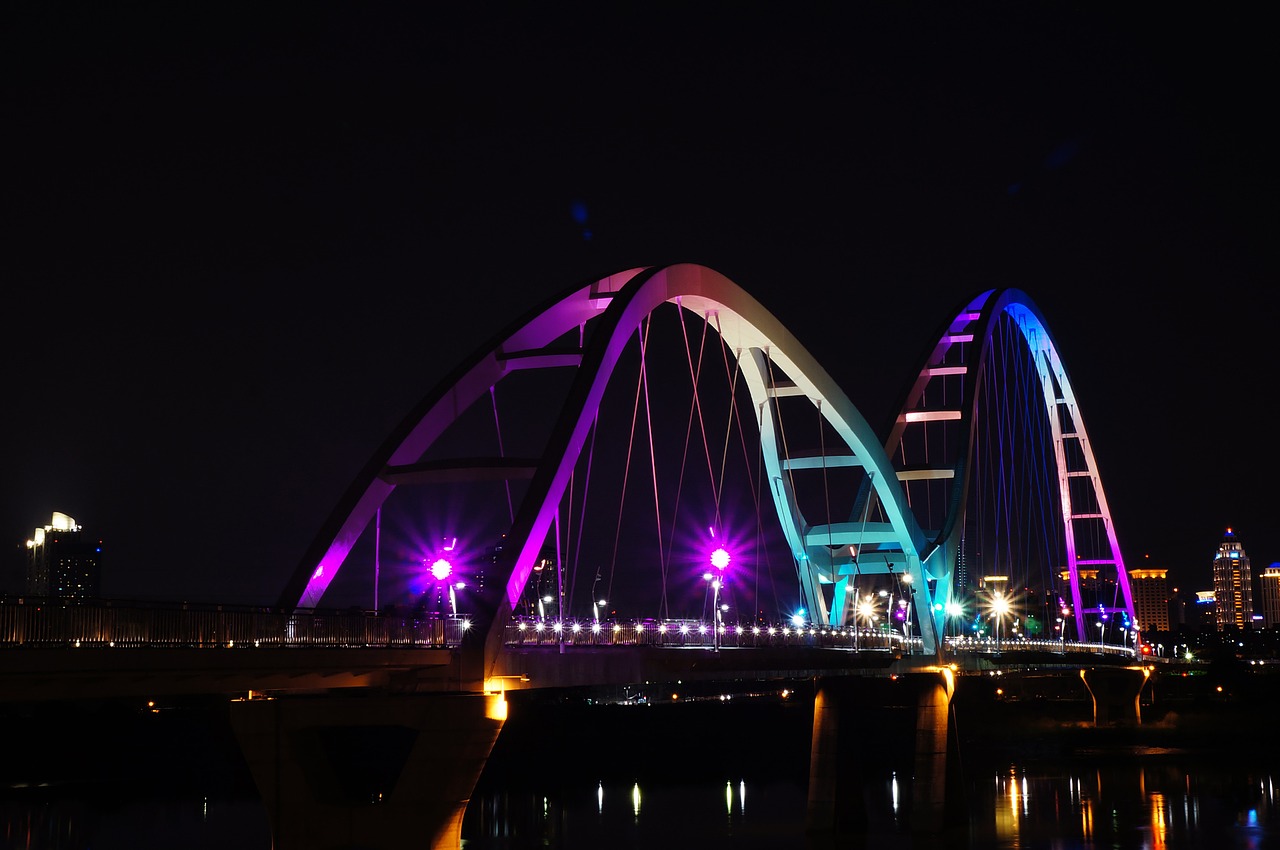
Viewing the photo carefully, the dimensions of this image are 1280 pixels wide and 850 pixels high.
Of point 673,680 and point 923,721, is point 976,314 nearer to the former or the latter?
point 923,721

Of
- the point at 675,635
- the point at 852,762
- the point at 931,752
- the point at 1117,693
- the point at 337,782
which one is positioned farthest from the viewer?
the point at 1117,693

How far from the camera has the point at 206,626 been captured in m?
22.8

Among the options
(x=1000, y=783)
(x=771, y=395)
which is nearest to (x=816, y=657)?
(x=771, y=395)

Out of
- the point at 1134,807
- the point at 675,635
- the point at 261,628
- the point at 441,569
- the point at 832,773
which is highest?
the point at 441,569

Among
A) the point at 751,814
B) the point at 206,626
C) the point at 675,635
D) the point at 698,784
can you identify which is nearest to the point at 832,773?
the point at 751,814

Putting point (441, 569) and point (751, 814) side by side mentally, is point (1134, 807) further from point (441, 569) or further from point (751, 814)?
point (441, 569)

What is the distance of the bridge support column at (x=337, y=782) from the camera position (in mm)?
24000

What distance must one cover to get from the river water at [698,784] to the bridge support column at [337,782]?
27037 millimetres

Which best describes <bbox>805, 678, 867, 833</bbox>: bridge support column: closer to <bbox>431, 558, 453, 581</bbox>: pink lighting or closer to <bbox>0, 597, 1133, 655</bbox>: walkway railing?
Answer: <bbox>0, 597, 1133, 655</bbox>: walkway railing

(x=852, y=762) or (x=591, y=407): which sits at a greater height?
(x=591, y=407)

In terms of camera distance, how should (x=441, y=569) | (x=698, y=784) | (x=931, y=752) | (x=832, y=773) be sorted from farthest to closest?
(x=698, y=784), (x=931, y=752), (x=832, y=773), (x=441, y=569)

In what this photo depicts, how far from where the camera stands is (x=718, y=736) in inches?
4195

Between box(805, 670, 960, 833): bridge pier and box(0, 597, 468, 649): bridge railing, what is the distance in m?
28.4

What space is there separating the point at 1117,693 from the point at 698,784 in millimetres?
41529
